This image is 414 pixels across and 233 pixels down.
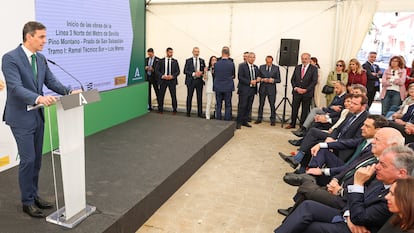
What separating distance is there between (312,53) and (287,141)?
214 cm

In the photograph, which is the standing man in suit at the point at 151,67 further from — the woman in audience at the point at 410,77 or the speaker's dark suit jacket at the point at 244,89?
the woman in audience at the point at 410,77

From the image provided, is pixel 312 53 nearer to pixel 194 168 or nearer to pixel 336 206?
pixel 194 168

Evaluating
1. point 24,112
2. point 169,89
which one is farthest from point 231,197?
point 169,89

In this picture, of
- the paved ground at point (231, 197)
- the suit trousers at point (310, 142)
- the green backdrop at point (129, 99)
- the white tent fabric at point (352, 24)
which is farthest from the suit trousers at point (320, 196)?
the white tent fabric at point (352, 24)

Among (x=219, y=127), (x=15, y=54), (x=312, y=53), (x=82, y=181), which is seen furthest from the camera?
(x=312, y=53)

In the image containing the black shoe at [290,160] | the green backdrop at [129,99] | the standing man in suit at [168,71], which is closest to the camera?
the black shoe at [290,160]

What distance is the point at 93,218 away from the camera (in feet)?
8.80

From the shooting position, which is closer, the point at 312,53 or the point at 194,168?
the point at 194,168

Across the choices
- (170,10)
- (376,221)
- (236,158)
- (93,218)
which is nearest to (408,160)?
(376,221)

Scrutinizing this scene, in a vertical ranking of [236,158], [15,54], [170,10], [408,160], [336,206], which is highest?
[170,10]

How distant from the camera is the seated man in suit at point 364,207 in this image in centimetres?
201

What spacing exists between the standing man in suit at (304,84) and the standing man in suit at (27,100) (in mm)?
4902

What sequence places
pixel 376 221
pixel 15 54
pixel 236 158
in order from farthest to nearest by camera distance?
pixel 236 158
pixel 15 54
pixel 376 221

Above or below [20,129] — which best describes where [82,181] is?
below
